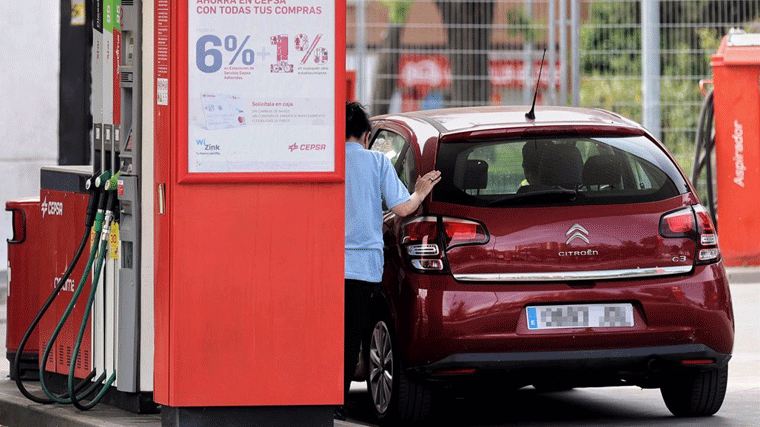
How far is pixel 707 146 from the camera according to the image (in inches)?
658

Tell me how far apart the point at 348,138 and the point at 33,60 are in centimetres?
875

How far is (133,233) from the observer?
7.45m

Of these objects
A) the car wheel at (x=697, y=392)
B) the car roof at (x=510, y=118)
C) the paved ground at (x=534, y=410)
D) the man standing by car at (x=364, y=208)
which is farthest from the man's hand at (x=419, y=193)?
the car wheel at (x=697, y=392)

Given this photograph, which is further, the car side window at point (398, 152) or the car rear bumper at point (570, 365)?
the car side window at point (398, 152)

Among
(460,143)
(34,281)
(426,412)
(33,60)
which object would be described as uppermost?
(33,60)

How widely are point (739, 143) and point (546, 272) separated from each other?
9.01 metres

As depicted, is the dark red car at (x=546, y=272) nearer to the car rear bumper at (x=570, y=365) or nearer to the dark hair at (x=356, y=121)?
the car rear bumper at (x=570, y=365)

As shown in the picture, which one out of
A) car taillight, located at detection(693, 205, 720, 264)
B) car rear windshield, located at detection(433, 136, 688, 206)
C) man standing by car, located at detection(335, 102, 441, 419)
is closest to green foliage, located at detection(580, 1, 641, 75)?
car rear windshield, located at detection(433, 136, 688, 206)

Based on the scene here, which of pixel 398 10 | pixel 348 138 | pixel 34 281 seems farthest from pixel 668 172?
→ pixel 398 10

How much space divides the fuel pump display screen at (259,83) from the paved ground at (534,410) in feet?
4.57

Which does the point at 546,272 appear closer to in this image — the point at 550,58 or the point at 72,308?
the point at 72,308

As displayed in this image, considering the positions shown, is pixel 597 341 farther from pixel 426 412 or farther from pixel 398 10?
pixel 398 10

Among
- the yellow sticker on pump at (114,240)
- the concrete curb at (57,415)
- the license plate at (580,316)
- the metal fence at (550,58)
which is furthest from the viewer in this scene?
the metal fence at (550,58)

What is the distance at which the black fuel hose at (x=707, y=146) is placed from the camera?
54.2ft
